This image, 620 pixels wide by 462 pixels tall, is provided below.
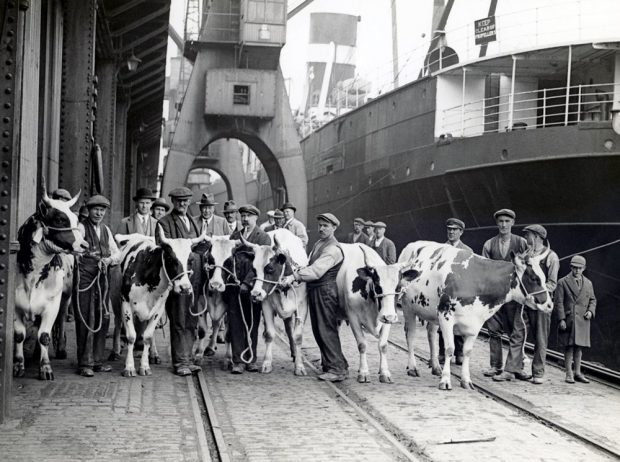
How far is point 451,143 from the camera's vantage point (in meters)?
21.7

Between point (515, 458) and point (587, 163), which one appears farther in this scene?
point (587, 163)

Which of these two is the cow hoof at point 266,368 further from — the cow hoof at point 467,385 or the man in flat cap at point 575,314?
the man in flat cap at point 575,314

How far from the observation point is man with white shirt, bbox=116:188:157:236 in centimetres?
1246

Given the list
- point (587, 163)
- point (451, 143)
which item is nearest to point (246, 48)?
point (451, 143)

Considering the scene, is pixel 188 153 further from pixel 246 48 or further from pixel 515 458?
pixel 515 458

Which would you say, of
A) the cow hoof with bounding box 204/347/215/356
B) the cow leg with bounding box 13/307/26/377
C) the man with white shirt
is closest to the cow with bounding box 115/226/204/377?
the cow leg with bounding box 13/307/26/377

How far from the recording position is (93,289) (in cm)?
1040

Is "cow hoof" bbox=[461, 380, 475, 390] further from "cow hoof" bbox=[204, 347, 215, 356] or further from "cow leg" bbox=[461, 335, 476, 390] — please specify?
"cow hoof" bbox=[204, 347, 215, 356]

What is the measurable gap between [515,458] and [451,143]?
15425mm

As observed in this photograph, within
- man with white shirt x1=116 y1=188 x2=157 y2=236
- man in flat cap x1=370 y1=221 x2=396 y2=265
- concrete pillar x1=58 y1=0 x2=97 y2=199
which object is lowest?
man in flat cap x1=370 y1=221 x2=396 y2=265

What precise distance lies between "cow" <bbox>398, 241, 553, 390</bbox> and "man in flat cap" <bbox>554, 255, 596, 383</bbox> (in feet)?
1.79

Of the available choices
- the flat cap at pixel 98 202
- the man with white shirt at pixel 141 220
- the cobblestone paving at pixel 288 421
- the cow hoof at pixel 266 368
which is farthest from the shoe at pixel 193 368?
the man with white shirt at pixel 141 220

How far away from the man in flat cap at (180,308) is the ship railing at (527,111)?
1060cm

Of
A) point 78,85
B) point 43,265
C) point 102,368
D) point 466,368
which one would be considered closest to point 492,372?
point 466,368
